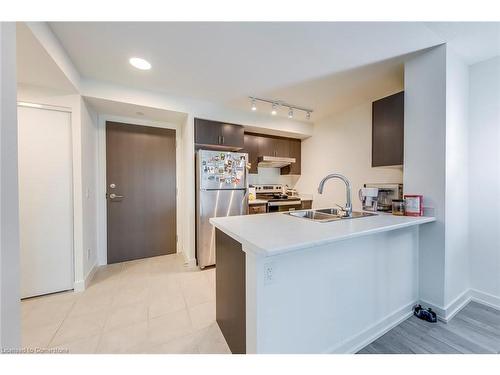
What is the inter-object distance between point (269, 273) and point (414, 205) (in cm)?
155

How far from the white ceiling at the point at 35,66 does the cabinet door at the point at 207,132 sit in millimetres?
1330

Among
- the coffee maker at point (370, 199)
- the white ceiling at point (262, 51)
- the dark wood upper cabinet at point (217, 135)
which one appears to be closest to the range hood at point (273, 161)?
the dark wood upper cabinet at point (217, 135)

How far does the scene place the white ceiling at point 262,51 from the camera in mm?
1447

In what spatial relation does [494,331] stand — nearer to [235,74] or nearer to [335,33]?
[335,33]

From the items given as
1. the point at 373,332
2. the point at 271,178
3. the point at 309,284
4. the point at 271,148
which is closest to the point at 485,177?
the point at 373,332

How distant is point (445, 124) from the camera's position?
5.39ft

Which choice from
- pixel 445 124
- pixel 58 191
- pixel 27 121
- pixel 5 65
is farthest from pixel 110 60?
pixel 445 124

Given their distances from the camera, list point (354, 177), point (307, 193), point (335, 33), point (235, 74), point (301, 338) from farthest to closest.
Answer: point (307, 193) < point (354, 177) < point (235, 74) < point (335, 33) < point (301, 338)

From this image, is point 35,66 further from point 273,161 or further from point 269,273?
point 273,161

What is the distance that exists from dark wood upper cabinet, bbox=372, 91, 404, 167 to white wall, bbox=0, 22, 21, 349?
2765 millimetres

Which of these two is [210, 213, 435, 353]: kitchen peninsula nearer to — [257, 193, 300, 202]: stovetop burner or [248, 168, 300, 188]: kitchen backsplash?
[257, 193, 300, 202]: stovetop burner

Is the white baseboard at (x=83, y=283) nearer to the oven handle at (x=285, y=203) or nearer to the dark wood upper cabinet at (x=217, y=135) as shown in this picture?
the dark wood upper cabinet at (x=217, y=135)

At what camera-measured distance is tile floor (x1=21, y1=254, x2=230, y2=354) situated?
55.5 inches
